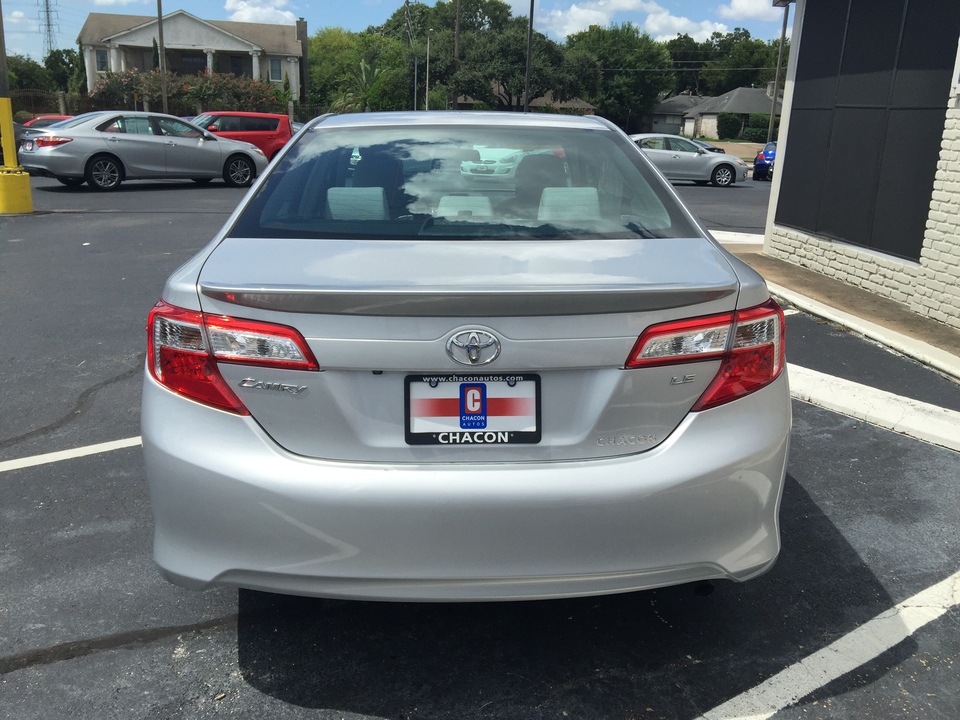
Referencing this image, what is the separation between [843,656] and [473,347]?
63.8 inches

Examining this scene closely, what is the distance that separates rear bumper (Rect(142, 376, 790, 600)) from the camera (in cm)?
228

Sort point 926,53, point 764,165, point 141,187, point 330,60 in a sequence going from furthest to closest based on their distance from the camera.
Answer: point 330,60 → point 764,165 → point 141,187 → point 926,53

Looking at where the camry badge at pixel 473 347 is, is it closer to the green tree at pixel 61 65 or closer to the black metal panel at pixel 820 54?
the black metal panel at pixel 820 54

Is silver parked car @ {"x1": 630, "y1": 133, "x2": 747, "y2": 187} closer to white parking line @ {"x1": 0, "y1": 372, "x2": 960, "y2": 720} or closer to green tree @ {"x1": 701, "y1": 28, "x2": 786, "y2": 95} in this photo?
white parking line @ {"x1": 0, "y1": 372, "x2": 960, "y2": 720}

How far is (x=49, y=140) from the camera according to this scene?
16531mm

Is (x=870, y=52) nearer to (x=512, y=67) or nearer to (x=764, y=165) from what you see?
(x=764, y=165)

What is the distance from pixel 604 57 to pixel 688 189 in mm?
74785

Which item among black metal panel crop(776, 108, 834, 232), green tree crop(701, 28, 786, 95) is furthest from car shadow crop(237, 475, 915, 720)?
green tree crop(701, 28, 786, 95)

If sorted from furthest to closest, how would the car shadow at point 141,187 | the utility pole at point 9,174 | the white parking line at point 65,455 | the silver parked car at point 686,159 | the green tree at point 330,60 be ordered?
the green tree at point 330,60 → the silver parked car at point 686,159 → the car shadow at point 141,187 → the utility pole at point 9,174 → the white parking line at point 65,455

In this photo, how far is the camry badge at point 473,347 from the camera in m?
2.26

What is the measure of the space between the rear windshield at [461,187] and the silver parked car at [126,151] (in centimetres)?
1529

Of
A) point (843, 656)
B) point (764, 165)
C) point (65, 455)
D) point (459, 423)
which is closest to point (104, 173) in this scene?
point (65, 455)

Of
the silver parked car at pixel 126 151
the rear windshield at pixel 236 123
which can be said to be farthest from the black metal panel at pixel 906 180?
the rear windshield at pixel 236 123

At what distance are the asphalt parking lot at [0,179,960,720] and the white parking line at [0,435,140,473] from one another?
0.01m
